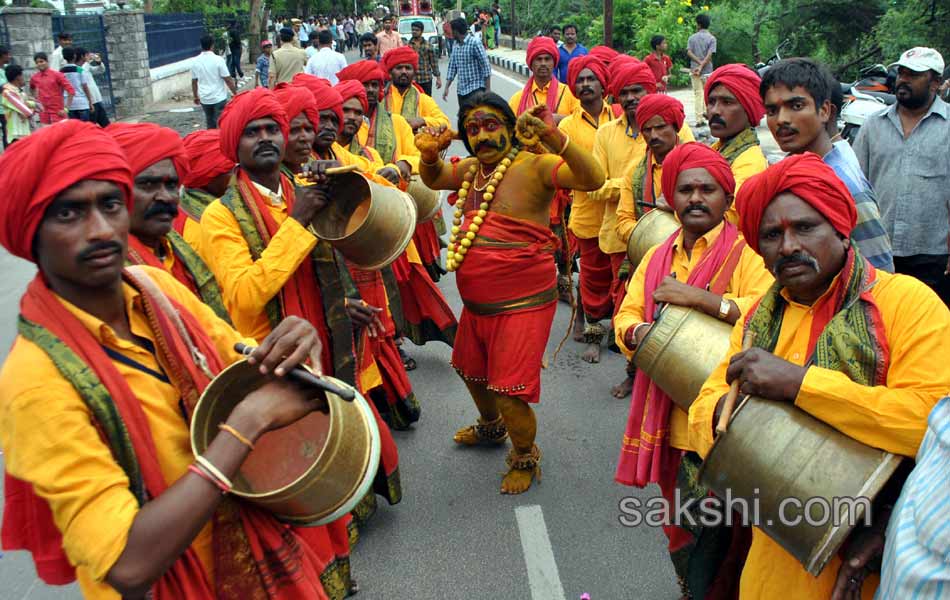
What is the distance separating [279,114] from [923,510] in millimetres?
3019

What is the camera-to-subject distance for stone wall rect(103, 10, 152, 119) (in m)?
21.9

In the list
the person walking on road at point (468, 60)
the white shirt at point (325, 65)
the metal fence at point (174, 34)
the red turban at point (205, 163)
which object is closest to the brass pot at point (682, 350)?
the red turban at point (205, 163)

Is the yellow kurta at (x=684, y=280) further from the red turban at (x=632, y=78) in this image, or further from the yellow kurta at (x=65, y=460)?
the red turban at (x=632, y=78)

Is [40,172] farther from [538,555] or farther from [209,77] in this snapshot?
[209,77]

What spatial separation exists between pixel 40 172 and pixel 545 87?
727 cm

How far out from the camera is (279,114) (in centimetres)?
382

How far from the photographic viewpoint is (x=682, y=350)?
10.0 ft

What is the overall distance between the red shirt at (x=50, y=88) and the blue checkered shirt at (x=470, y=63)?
22.0ft

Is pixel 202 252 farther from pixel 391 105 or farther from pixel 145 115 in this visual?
pixel 145 115

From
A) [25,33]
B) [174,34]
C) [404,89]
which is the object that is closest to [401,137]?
[404,89]

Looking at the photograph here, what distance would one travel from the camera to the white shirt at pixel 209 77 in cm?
1623

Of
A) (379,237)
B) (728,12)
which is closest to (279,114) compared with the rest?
(379,237)

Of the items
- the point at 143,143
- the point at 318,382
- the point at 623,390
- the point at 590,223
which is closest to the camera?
the point at 318,382

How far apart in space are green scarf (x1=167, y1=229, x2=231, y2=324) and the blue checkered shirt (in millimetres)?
11377
